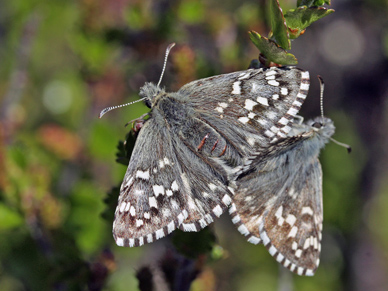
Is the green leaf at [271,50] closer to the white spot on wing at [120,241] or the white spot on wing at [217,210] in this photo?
the white spot on wing at [217,210]

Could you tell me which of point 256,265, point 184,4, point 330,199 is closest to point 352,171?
point 330,199

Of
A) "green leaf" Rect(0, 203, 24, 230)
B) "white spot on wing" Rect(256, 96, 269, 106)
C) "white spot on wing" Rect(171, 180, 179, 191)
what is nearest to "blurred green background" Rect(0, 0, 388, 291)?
"green leaf" Rect(0, 203, 24, 230)

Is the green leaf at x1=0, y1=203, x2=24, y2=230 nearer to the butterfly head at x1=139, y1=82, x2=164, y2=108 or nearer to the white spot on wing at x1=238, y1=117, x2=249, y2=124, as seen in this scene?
the butterfly head at x1=139, y1=82, x2=164, y2=108

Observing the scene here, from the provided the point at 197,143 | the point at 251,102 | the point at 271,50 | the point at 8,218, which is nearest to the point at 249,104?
the point at 251,102

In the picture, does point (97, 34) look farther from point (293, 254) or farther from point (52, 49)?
point (52, 49)

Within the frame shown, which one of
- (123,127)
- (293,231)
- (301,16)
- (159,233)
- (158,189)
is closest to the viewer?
(301,16)

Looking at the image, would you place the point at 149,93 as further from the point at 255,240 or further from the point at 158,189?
the point at 255,240

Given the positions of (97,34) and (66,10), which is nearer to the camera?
(97,34)
